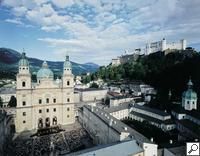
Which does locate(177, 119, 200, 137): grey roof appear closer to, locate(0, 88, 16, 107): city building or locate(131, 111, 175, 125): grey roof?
locate(131, 111, 175, 125): grey roof

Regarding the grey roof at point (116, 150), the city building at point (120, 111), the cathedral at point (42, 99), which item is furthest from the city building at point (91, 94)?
the grey roof at point (116, 150)

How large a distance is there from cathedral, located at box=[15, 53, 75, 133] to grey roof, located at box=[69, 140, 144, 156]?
24872mm

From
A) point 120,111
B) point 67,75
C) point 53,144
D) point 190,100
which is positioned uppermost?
point 67,75

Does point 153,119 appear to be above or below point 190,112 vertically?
below

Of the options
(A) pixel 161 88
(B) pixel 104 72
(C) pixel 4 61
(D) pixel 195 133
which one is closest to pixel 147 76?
(A) pixel 161 88

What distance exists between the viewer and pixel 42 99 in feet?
146

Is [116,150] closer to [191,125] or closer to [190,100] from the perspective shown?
[191,125]

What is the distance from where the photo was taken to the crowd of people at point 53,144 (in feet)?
102

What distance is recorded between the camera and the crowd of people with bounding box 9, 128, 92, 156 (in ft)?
102

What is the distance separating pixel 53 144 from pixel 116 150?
51.2 ft

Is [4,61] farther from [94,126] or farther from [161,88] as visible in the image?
[94,126]

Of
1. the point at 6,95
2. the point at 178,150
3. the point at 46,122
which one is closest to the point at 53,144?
the point at 46,122

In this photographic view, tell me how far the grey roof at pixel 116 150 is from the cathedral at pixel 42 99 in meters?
24.9

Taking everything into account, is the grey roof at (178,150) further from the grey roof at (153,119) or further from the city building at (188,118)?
the grey roof at (153,119)
